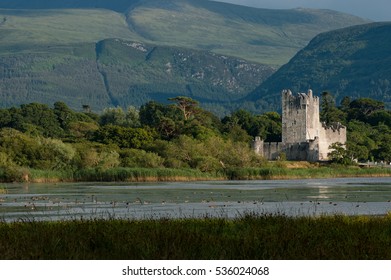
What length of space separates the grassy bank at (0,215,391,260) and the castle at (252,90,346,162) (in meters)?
89.7

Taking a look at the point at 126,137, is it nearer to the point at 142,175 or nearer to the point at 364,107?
the point at 142,175

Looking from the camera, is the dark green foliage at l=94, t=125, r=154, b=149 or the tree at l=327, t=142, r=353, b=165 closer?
the dark green foliage at l=94, t=125, r=154, b=149

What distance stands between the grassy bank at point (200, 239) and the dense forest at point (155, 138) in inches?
1805

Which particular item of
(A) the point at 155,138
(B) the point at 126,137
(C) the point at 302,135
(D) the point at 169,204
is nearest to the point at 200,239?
(D) the point at 169,204

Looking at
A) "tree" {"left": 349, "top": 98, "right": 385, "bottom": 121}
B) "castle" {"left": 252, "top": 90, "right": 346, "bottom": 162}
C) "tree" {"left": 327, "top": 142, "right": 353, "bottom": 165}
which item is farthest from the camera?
"tree" {"left": 349, "top": 98, "right": 385, "bottom": 121}

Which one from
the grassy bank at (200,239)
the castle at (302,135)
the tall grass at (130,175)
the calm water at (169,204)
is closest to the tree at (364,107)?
the castle at (302,135)

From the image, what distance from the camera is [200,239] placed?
733 inches

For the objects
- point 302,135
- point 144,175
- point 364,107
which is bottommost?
point 144,175

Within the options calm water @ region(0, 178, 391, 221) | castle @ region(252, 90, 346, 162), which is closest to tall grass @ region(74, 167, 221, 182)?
calm water @ region(0, 178, 391, 221)

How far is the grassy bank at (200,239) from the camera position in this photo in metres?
17.3

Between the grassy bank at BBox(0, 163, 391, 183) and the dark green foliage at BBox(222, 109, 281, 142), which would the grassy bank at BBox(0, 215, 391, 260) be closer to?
the grassy bank at BBox(0, 163, 391, 183)

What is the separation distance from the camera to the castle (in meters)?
113

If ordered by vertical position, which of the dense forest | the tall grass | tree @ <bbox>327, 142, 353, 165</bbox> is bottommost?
tree @ <bbox>327, 142, 353, 165</bbox>

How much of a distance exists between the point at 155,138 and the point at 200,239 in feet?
264
